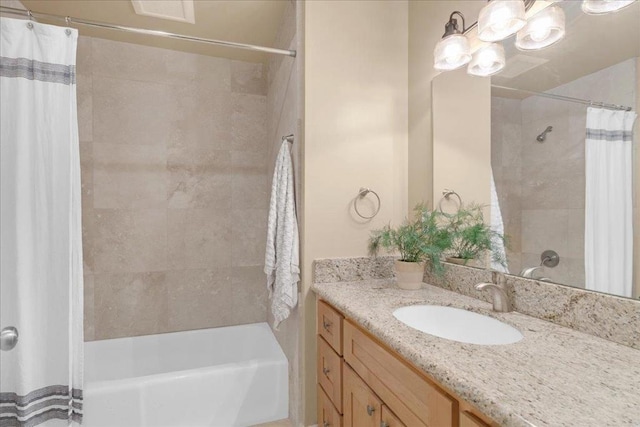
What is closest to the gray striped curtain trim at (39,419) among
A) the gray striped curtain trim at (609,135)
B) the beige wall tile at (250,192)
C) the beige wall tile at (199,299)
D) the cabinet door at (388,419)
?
the beige wall tile at (199,299)

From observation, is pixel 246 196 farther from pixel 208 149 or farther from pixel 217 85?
pixel 217 85

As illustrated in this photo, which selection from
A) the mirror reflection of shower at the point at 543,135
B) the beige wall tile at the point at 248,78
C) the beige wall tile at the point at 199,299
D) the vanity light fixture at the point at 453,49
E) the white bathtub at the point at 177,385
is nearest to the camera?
the mirror reflection of shower at the point at 543,135

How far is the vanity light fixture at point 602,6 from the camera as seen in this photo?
84 centimetres

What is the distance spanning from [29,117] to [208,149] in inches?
49.0

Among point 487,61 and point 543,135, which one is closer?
point 543,135

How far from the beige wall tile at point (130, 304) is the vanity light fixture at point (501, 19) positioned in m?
2.49

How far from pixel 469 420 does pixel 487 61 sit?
131 centimetres

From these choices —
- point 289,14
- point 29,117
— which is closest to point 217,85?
point 289,14

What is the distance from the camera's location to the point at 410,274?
4.45 ft

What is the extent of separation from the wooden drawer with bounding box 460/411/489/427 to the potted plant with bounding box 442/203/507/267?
0.72 meters

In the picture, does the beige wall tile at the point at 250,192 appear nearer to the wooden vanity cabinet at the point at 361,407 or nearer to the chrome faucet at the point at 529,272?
the wooden vanity cabinet at the point at 361,407

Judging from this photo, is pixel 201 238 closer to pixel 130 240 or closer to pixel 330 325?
pixel 130 240

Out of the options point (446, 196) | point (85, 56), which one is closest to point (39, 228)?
point (85, 56)

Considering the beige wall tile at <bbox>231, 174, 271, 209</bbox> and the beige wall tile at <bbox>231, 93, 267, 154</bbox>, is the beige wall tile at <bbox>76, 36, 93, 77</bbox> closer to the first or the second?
the beige wall tile at <bbox>231, 93, 267, 154</bbox>
